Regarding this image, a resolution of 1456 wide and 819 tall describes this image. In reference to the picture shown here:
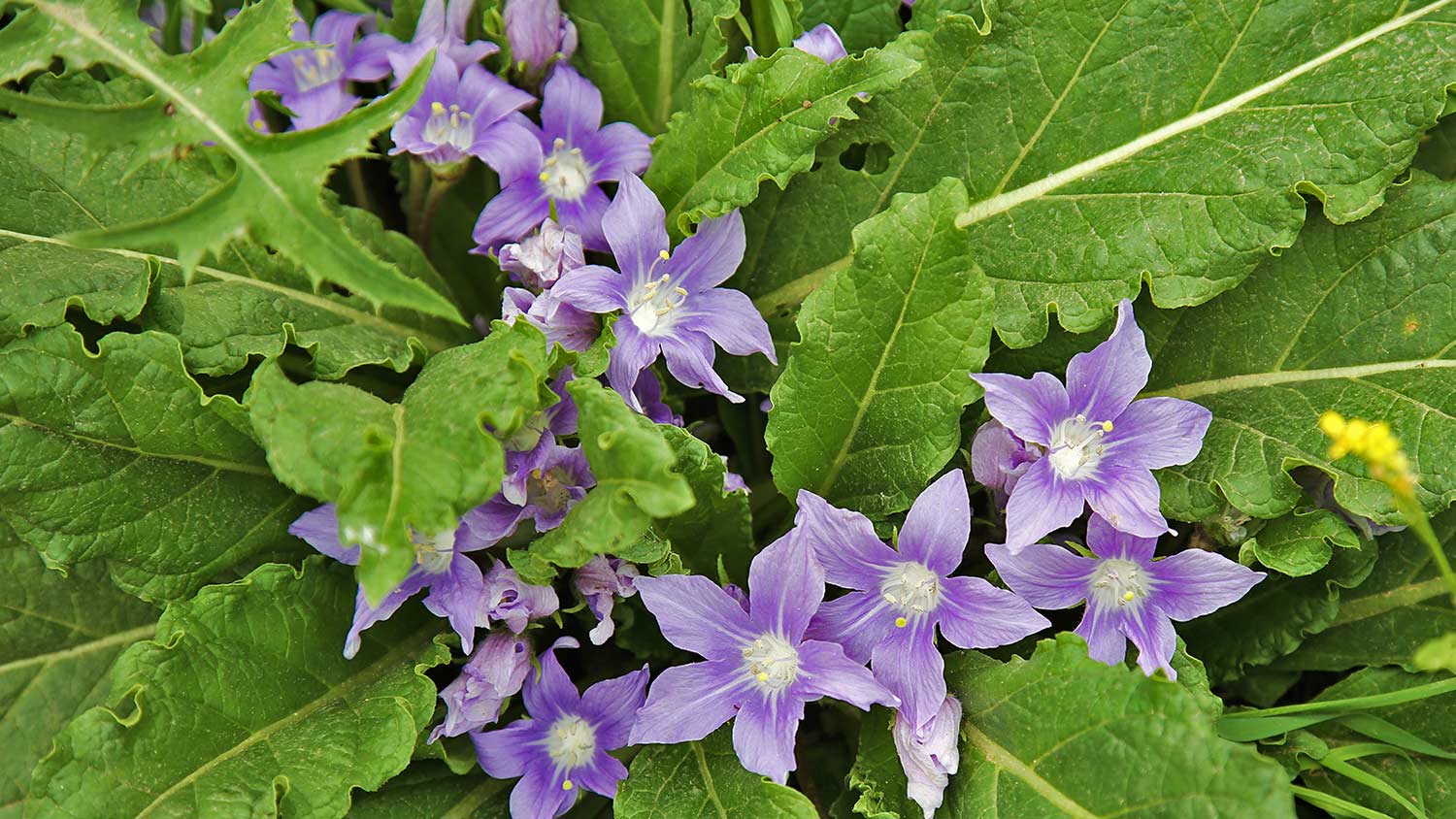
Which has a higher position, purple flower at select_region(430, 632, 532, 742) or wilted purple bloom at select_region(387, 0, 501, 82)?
wilted purple bloom at select_region(387, 0, 501, 82)

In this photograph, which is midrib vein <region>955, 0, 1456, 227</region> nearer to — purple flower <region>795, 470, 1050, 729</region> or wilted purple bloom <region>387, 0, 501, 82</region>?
purple flower <region>795, 470, 1050, 729</region>

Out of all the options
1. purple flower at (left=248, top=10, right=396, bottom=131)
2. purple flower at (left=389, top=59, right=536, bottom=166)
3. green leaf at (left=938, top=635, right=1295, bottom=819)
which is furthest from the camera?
purple flower at (left=248, top=10, right=396, bottom=131)

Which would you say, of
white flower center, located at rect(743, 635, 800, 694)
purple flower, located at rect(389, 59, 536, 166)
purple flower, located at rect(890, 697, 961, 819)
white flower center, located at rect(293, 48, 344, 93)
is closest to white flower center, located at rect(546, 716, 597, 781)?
white flower center, located at rect(743, 635, 800, 694)

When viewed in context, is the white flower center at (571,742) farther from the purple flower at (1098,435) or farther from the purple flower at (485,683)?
the purple flower at (1098,435)

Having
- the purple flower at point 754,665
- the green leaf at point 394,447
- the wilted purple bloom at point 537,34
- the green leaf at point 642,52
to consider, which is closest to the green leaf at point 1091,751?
the purple flower at point 754,665

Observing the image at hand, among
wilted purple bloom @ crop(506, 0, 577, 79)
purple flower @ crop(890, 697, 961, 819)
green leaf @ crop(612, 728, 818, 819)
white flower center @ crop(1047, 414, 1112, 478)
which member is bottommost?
green leaf @ crop(612, 728, 818, 819)

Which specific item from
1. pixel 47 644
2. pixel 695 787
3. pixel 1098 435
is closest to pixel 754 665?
pixel 695 787
